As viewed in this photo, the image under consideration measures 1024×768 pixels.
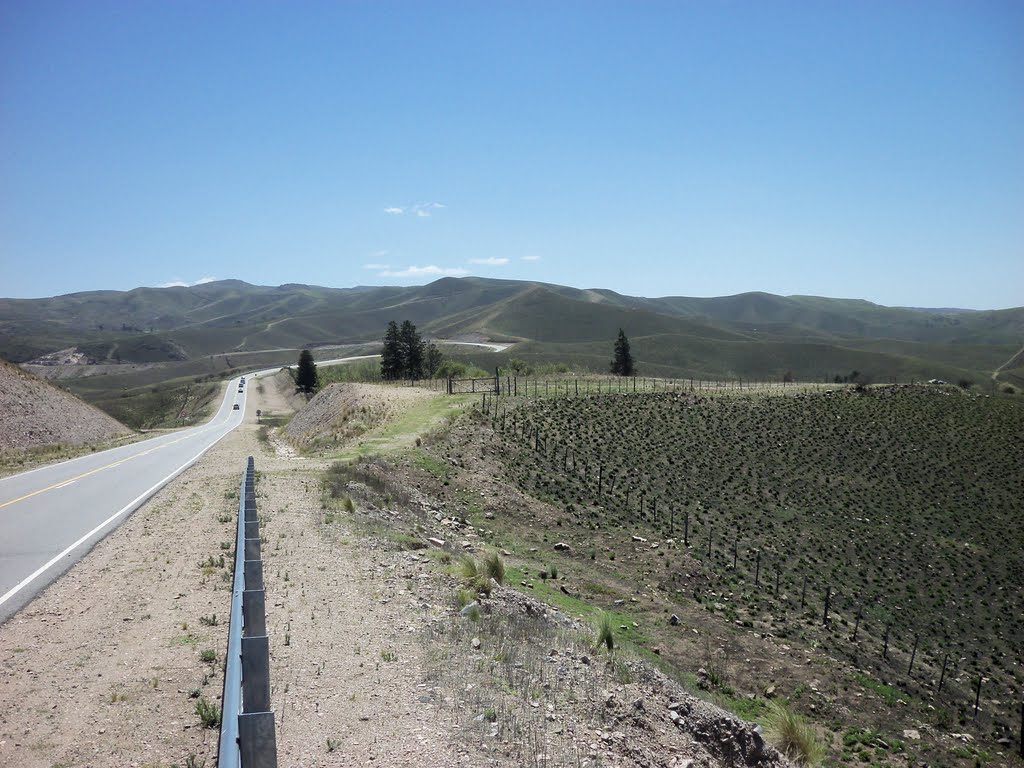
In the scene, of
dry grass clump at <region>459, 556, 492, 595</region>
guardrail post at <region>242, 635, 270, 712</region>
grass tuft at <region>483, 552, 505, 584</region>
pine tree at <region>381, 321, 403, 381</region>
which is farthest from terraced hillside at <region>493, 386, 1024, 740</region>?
pine tree at <region>381, 321, 403, 381</region>

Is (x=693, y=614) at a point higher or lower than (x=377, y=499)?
lower

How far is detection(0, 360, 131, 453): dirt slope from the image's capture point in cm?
3497

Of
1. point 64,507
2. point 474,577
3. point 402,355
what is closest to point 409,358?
point 402,355

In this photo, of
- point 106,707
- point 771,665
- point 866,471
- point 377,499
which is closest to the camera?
point 106,707

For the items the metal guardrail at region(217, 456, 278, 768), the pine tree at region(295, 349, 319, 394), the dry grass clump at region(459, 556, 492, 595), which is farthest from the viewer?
the pine tree at region(295, 349, 319, 394)

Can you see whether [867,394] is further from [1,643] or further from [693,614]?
[1,643]

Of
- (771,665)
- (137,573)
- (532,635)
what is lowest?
(771,665)

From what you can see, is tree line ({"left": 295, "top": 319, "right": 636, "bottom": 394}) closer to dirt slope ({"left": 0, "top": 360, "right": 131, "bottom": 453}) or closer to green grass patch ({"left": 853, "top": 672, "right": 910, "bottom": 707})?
dirt slope ({"left": 0, "top": 360, "right": 131, "bottom": 453})

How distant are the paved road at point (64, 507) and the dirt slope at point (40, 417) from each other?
8.53m

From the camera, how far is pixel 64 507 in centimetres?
1698

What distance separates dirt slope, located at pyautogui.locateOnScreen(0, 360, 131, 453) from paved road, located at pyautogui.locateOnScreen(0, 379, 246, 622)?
853 cm

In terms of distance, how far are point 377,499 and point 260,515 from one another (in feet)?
15.1

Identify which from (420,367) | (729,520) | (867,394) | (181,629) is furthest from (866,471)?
(420,367)

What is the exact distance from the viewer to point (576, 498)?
97.3 feet
